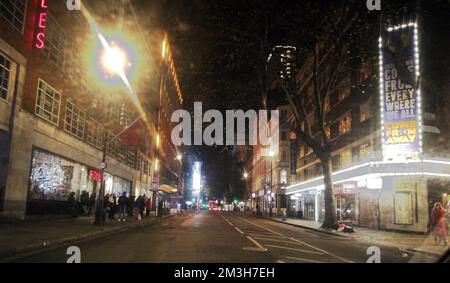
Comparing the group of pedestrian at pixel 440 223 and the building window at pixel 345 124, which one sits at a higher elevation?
the building window at pixel 345 124

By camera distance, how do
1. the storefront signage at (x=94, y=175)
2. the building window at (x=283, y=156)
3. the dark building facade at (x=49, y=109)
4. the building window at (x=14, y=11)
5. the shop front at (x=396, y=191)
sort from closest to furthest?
the building window at (x=14, y=11)
the dark building facade at (x=49, y=109)
the shop front at (x=396, y=191)
the storefront signage at (x=94, y=175)
the building window at (x=283, y=156)

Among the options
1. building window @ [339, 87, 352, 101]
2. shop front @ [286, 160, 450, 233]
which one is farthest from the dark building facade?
building window @ [339, 87, 352, 101]

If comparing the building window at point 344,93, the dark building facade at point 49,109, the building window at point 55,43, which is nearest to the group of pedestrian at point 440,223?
the dark building facade at point 49,109

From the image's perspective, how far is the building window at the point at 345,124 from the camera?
1486 inches

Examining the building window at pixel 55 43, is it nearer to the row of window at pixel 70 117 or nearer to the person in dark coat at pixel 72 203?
the row of window at pixel 70 117

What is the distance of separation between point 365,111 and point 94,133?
21.0 meters

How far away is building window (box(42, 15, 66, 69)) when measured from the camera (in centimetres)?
2406

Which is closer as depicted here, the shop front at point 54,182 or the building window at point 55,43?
the shop front at point 54,182

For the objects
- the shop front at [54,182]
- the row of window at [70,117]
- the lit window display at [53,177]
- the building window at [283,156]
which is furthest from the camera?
the building window at [283,156]

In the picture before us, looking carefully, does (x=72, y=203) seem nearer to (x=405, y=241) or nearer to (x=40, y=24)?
(x=40, y=24)

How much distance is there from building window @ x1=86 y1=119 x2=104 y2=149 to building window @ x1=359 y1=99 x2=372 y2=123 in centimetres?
2078

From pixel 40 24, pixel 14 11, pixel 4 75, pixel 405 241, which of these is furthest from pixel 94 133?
pixel 405 241

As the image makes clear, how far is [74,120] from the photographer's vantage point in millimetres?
29047

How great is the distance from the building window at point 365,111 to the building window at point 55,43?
21646mm
